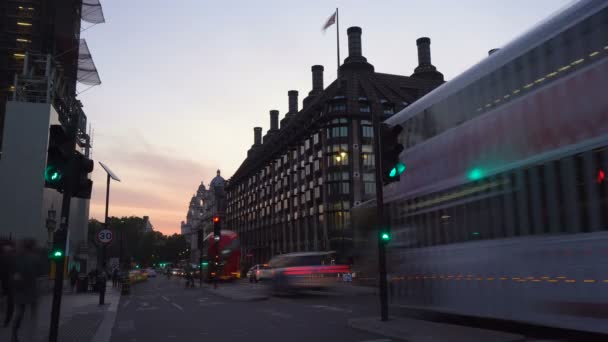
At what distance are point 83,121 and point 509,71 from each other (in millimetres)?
56352

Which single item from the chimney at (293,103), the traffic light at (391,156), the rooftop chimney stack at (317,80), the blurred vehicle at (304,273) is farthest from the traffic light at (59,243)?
the chimney at (293,103)

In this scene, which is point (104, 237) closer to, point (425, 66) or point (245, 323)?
point (245, 323)

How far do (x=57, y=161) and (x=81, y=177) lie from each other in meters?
0.41

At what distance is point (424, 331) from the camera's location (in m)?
9.60

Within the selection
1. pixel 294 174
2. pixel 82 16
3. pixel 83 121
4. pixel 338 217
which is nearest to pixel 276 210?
pixel 294 174

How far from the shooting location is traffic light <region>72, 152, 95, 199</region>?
22.9 feet

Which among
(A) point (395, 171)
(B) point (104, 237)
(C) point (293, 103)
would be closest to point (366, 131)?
(C) point (293, 103)

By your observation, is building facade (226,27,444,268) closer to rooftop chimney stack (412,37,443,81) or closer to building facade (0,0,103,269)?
rooftop chimney stack (412,37,443,81)

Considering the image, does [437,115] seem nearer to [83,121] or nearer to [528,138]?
[528,138]

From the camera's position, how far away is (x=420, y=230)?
12.1 metres

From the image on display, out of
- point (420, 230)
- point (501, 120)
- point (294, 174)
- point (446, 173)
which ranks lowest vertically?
point (420, 230)

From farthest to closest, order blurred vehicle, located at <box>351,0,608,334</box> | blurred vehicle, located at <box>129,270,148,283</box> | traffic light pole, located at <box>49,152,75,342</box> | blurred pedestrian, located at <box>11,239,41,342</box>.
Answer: blurred vehicle, located at <box>129,270,148,283</box>, blurred pedestrian, located at <box>11,239,41,342</box>, blurred vehicle, located at <box>351,0,608,334</box>, traffic light pole, located at <box>49,152,75,342</box>

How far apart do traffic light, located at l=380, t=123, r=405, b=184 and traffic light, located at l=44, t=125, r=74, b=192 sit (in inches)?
252

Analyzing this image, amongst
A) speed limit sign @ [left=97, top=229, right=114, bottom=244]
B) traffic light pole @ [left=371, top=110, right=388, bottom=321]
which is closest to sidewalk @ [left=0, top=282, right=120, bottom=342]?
speed limit sign @ [left=97, top=229, right=114, bottom=244]
